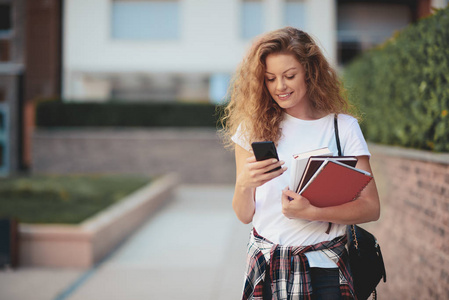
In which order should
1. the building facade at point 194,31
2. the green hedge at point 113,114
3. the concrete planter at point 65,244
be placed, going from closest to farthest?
the concrete planter at point 65,244, the green hedge at point 113,114, the building facade at point 194,31

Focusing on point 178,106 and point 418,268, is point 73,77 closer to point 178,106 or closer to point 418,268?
point 178,106

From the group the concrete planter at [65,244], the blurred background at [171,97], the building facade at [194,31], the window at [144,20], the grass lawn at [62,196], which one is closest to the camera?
the blurred background at [171,97]

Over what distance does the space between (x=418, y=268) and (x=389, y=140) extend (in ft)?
6.13

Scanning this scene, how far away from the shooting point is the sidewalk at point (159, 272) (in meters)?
4.29

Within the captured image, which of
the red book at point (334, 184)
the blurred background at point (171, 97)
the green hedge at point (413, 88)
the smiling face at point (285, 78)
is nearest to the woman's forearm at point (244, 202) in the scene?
the red book at point (334, 184)

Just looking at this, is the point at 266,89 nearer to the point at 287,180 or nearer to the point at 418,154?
the point at 287,180

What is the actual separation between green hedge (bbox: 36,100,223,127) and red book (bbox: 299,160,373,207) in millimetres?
12365

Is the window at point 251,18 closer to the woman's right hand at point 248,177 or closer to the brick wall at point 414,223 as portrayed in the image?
the brick wall at point 414,223

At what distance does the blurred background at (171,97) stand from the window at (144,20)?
0.13ft

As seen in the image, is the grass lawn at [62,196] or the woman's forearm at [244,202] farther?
the grass lawn at [62,196]

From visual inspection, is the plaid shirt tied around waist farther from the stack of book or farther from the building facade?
the building facade

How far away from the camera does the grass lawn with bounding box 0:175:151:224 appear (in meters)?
6.19

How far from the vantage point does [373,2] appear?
55.0ft

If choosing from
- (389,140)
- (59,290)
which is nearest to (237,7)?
(389,140)
